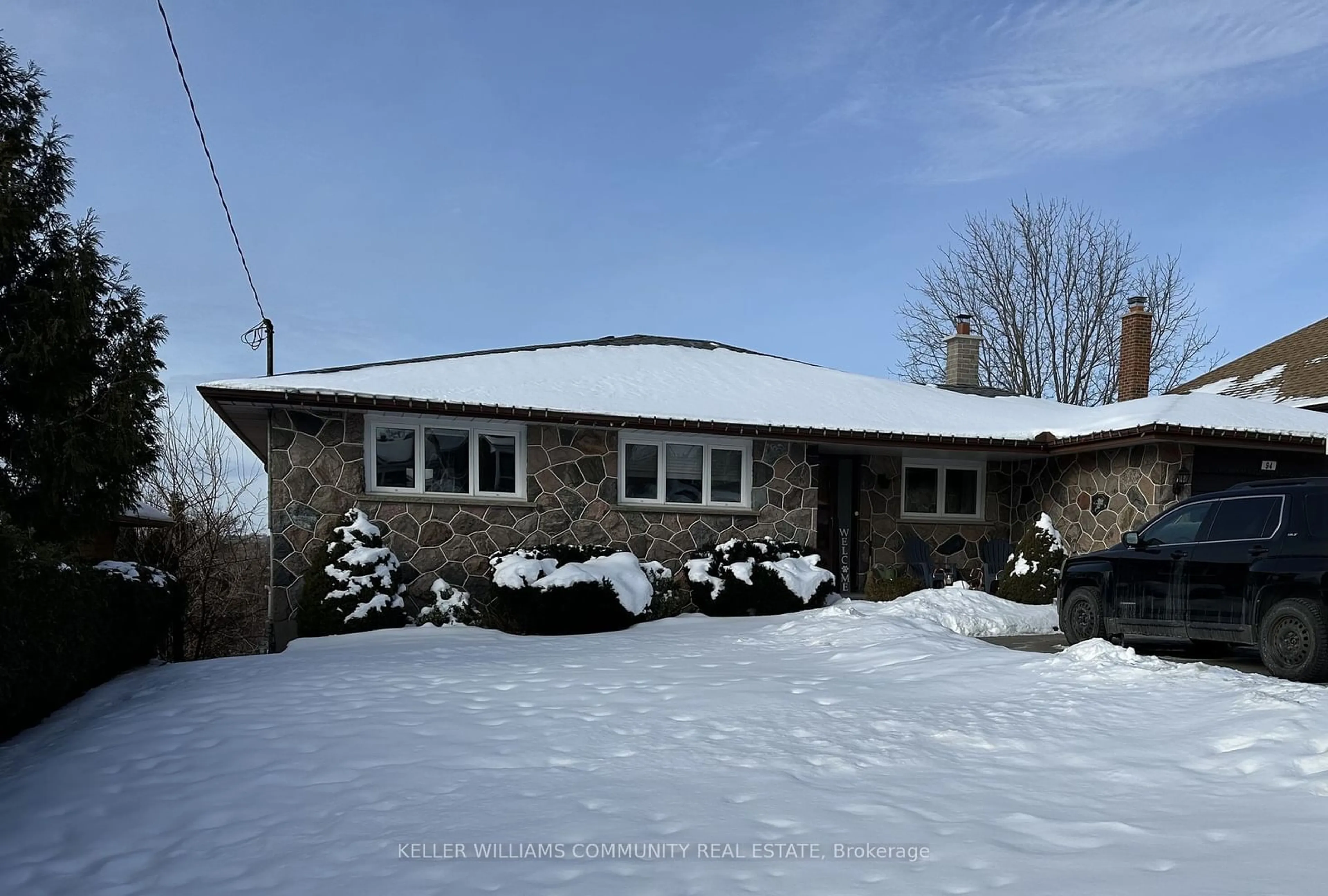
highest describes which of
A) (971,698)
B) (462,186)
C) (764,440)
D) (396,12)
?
(396,12)

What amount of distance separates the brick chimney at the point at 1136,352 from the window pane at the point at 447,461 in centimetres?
1359

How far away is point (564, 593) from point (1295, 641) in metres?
7.74

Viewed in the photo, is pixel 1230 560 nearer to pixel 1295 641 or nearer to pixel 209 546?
pixel 1295 641

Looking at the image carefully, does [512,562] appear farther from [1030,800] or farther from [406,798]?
[1030,800]

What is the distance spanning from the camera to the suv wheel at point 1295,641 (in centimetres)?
723

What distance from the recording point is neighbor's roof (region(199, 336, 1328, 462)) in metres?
12.9

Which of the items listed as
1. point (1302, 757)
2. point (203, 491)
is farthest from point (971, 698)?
point (203, 491)

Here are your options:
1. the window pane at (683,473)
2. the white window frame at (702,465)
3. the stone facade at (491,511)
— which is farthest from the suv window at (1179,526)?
the window pane at (683,473)

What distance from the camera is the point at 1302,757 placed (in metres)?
5.14

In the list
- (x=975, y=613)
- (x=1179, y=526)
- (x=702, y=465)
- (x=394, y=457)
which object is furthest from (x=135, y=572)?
(x=1179, y=526)

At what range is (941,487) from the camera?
1694 centimetres

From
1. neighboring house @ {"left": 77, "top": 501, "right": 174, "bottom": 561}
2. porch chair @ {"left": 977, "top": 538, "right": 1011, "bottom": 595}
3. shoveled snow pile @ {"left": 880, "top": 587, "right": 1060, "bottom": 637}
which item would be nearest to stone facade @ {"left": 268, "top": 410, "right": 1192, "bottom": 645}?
porch chair @ {"left": 977, "top": 538, "right": 1011, "bottom": 595}

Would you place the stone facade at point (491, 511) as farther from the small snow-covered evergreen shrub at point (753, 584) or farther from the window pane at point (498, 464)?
the small snow-covered evergreen shrub at point (753, 584)

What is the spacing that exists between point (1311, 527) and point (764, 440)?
326 inches
